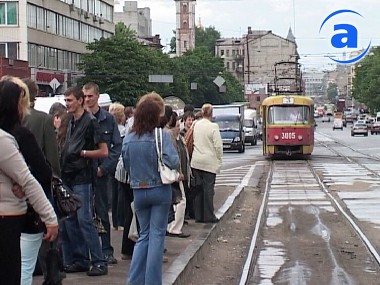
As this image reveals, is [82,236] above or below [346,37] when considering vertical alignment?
below

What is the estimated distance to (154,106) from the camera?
810cm

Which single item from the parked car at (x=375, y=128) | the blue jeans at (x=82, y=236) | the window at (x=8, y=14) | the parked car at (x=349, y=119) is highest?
the window at (x=8, y=14)

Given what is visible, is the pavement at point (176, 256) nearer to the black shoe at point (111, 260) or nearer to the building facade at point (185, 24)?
the black shoe at point (111, 260)

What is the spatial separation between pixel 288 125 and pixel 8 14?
3196cm

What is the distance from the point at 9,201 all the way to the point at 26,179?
7.9 inches

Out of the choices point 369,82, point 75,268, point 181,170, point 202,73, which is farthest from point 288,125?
point 369,82

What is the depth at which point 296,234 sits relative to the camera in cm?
1508

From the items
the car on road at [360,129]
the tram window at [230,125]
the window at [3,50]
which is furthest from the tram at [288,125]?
the car on road at [360,129]

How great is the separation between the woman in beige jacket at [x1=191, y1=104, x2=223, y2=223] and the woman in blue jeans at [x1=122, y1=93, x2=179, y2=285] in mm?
5543

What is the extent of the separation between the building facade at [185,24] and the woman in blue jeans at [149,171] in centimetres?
16066

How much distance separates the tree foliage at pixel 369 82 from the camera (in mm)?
137375

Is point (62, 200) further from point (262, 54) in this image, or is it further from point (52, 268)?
point (262, 54)

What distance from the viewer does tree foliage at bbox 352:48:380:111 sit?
A: 137 m

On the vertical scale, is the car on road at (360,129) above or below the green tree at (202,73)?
below
